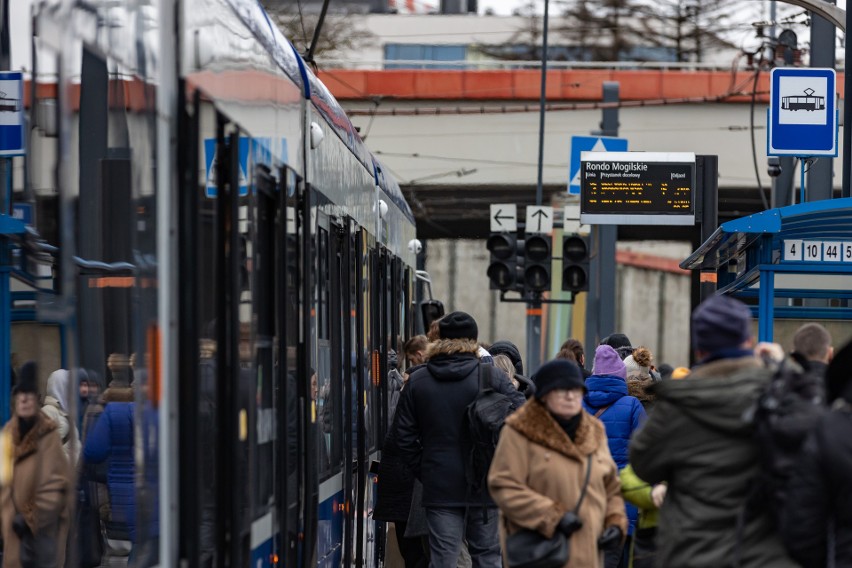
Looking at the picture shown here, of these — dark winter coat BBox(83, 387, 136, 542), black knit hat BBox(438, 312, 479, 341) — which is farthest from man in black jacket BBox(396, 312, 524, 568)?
dark winter coat BBox(83, 387, 136, 542)

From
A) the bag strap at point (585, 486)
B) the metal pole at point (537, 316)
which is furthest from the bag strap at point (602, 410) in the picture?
the metal pole at point (537, 316)

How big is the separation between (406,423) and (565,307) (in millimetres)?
25812

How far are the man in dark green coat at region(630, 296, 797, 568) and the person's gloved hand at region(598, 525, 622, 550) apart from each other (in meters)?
1.19

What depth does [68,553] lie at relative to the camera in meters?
5.43

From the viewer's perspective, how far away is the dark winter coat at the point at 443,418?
8.88 metres

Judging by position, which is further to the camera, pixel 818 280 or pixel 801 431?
pixel 818 280

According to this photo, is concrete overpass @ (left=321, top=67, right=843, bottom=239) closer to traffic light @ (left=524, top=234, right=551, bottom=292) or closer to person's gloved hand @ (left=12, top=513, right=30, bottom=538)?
traffic light @ (left=524, top=234, right=551, bottom=292)

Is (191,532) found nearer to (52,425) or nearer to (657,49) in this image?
(52,425)

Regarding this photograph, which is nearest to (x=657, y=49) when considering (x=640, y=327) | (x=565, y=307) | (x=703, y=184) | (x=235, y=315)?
(x=640, y=327)

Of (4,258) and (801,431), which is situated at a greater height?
(4,258)

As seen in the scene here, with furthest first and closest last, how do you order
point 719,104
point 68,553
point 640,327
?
point 640,327 → point 719,104 → point 68,553

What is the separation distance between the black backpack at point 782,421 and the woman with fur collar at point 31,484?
6.67ft

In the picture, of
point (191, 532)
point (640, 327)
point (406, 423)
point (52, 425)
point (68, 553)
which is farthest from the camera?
point (640, 327)

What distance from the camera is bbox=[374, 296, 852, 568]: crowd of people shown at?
4.97m
